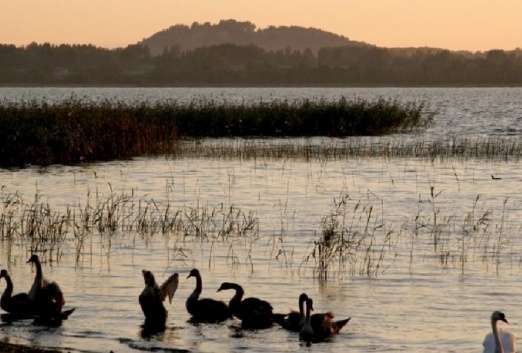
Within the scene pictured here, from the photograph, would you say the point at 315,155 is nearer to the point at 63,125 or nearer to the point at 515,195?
the point at 63,125

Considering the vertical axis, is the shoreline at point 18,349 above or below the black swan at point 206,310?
above

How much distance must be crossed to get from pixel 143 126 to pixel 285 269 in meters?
26.4

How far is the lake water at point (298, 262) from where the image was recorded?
53.9ft

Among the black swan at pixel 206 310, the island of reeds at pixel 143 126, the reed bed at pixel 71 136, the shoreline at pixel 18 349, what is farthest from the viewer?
the island of reeds at pixel 143 126

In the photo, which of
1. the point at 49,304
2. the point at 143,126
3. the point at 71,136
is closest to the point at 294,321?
the point at 49,304

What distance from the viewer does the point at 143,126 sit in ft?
155

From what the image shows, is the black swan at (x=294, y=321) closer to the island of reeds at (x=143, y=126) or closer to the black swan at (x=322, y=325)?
the black swan at (x=322, y=325)

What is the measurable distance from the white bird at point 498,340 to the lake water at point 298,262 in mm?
1293

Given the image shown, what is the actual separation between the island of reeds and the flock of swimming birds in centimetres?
2353

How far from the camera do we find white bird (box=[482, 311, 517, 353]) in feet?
46.0

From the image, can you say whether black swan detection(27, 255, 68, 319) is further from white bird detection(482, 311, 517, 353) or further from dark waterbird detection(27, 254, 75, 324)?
white bird detection(482, 311, 517, 353)

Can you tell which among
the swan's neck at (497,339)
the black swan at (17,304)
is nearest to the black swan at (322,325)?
the swan's neck at (497,339)

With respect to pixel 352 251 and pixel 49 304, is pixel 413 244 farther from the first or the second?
pixel 49 304

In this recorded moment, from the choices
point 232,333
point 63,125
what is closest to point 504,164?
point 63,125
